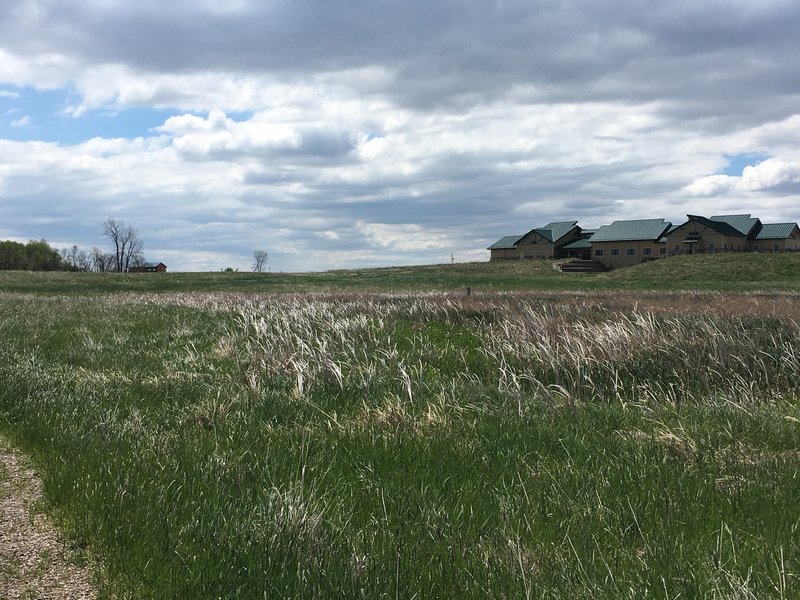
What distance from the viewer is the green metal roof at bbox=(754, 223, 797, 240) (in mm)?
100200

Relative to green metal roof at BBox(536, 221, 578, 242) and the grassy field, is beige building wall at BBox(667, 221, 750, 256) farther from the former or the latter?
the grassy field

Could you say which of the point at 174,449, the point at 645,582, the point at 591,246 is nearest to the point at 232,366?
the point at 174,449

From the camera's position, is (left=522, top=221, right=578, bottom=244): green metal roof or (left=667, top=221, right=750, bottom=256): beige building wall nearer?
(left=667, top=221, right=750, bottom=256): beige building wall

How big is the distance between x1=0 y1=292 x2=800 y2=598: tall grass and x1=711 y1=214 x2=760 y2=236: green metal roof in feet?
337

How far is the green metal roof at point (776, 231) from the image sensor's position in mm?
100200

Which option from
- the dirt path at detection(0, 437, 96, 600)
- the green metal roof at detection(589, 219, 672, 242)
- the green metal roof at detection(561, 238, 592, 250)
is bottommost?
the dirt path at detection(0, 437, 96, 600)

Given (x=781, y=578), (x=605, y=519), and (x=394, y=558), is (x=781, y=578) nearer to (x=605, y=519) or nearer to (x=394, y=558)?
(x=605, y=519)

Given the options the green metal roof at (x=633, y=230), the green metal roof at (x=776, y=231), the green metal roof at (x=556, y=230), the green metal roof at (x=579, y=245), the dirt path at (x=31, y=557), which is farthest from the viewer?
the green metal roof at (x=556, y=230)

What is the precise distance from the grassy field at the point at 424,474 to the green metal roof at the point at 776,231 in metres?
105

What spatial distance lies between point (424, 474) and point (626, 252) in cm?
10360

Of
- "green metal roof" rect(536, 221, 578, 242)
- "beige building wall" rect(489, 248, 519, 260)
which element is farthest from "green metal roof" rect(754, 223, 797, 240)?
"beige building wall" rect(489, 248, 519, 260)

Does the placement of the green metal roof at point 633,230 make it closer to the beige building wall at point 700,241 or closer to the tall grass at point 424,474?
the beige building wall at point 700,241

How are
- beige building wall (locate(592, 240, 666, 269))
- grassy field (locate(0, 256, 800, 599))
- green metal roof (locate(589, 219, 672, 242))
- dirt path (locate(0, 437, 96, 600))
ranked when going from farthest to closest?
1. green metal roof (locate(589, 219, 672, 242))
2. beige building wall (locate(592, 240, 666, 269))
3. grassy field (locate(0, 256, 800, 599))
4. dirt path (locate(0, 437, 96, 600))

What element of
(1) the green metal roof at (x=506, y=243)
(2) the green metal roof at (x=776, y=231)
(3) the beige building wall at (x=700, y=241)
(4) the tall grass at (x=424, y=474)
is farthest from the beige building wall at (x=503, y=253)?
(4) the tall grass at (x=424, y=474)
